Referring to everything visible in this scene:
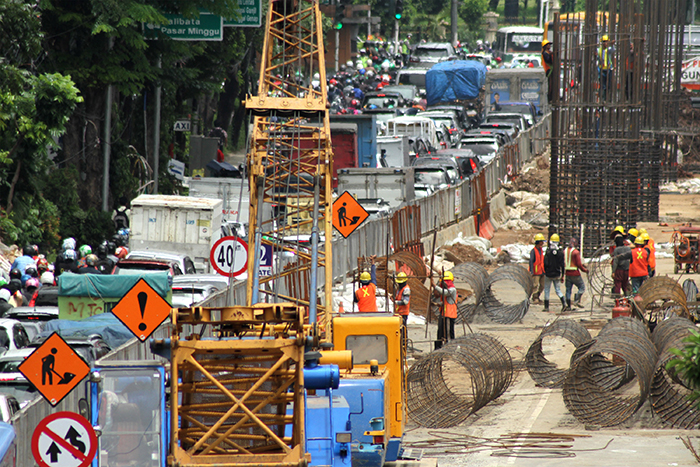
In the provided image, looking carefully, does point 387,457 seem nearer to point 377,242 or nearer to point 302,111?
point 302,111

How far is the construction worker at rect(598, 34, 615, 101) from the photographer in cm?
3036

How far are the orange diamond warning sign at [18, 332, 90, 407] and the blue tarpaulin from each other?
5126 centimetres

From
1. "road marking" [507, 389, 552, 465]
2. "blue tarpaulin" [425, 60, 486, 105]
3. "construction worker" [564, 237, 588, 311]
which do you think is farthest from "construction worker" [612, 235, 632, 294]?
→ "blue tarpaulin" [425, 60, 486, 105]

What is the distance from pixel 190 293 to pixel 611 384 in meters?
7.96

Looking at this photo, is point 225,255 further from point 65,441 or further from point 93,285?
point 65,441

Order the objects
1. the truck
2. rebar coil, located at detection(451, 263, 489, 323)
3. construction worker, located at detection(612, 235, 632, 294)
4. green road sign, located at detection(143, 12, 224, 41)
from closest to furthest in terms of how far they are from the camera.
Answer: rebar coil, located at detection(451, 263, 489, 323) → construction worker, located at detection(612, 235, 632, 294) → the truck → green road sign, located at detection(143, 12, 224, 41)

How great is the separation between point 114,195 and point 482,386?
21.2 metres

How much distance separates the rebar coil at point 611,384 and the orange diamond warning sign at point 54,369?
7.58 meters

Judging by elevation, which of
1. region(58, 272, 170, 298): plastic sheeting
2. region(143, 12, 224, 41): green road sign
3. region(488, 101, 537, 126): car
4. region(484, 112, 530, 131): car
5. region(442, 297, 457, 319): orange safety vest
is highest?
region(143, 12, 224, 41): green road sign

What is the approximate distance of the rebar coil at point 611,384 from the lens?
15.0 m

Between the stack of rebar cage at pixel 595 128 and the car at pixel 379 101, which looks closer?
the stack of rebar cage at pixel 595 128

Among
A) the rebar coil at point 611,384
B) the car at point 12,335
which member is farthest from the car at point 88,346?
the rebar coil at point 611,384

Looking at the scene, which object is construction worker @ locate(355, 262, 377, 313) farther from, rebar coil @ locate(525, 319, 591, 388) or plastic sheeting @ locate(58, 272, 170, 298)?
plastic sheeting @ locate(58, 272, 170, 298)

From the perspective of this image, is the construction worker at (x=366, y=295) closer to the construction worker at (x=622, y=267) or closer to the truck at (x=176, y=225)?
the construction worker at (x=622, y=267)
